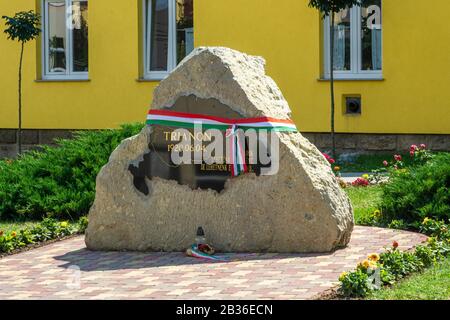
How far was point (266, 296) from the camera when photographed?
7.61 meters

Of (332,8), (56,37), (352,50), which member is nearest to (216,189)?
(332,8)

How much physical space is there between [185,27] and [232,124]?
35.0ft

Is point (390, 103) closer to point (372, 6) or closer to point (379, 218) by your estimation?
point (372, 6)

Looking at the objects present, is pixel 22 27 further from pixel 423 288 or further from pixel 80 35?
pixel 423 288

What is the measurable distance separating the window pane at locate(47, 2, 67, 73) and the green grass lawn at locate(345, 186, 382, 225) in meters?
9.14

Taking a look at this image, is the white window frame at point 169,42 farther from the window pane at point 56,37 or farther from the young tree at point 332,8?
the young tree at point 332,8

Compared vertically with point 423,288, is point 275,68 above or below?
above

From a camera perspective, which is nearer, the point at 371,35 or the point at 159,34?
the point at 371,35

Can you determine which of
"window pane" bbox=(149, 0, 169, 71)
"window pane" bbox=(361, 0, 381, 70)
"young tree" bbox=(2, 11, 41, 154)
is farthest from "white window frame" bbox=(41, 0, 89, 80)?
"window pane" bbox=(361, 0, 381, 70)

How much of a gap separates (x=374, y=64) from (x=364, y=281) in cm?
1126

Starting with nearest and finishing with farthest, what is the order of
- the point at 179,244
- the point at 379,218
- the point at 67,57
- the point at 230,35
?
the point at 179,244 → the point at 379,218 → the point at 230,35 → the point at 67,57

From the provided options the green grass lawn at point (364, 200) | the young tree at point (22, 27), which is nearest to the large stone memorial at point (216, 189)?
the green grass lawn at point (364, 200)

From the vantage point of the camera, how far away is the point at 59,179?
42.2 feet
